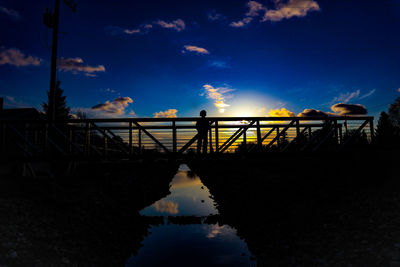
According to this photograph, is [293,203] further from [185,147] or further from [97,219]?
[97,219]

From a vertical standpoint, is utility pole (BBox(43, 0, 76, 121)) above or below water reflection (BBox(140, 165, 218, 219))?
above

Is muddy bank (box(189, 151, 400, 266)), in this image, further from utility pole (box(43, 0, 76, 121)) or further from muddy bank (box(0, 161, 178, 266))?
utility pole (box(43, 0, 76, 121))

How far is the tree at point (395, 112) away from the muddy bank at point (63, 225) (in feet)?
310

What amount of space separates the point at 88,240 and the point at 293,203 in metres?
9.34

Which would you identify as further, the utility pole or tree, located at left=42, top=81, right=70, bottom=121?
tree, located at left=42, top=81, right=70, bottom=121

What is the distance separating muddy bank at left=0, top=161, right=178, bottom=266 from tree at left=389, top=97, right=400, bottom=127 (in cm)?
9436

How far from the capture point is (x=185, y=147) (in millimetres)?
12008

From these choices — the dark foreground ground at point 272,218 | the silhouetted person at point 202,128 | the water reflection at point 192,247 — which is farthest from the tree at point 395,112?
the silhouetted person at point 202,128

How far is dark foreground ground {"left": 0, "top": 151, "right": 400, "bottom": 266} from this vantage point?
24.0ft

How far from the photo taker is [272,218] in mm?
12656

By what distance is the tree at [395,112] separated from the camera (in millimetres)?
82781

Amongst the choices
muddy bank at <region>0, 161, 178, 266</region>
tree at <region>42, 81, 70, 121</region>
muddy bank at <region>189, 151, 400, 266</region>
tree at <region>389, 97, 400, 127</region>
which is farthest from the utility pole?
tree at <region>389, 97, 400, 127</region>

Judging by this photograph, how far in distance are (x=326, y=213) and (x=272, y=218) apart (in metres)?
3.08

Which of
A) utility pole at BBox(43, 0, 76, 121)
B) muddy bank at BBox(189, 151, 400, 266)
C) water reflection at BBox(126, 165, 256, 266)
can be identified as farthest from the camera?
utility pole at BBox(43, 0, 76, 121)
